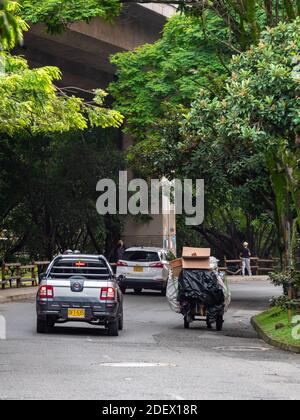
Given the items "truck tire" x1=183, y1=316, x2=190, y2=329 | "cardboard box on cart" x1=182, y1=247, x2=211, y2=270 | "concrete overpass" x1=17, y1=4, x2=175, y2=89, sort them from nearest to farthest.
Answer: "cardboard box on cart" x1=182, y1=247, x2=211, y2=270
"truck tire" x1=183, y1=316, x2=190, y2=329
"concrete overpass" x1=17, y1=4, x2=175, y2=89

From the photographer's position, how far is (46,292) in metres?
20.9

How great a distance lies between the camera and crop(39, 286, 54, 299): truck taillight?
20.8 metres

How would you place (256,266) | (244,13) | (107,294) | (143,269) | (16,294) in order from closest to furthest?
(107,294) < (244,13) < (16,294) < (143,269) < (256,266)

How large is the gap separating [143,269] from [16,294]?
16.8ft

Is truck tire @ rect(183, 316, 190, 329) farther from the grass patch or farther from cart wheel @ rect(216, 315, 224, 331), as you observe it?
the grass patch

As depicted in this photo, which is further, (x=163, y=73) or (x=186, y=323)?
(x=163, y=73)

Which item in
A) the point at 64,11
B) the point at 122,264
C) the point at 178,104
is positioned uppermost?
the point at 64,11

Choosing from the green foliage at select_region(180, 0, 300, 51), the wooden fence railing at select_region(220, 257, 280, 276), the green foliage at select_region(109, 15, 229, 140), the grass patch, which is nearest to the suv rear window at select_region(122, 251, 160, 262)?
the green foliage at select_region(109, 15, 229, 140)

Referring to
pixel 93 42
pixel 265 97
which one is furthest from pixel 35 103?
pixel 93 42

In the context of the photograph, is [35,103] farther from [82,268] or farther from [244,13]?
[244,13]

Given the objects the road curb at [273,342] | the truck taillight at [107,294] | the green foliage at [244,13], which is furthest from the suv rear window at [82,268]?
the green foliage at [244,13]

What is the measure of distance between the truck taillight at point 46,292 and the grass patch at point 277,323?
191 inches

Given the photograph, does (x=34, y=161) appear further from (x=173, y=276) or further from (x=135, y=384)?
(x=135, y=384)

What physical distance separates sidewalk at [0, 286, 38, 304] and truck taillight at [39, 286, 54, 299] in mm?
11913
